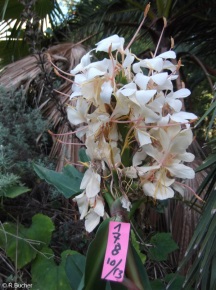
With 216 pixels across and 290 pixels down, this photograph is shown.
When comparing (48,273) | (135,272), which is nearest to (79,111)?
(135,272)

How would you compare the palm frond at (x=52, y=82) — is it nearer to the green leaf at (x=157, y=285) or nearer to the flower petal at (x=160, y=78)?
the green leaf at (x=157, y=285)

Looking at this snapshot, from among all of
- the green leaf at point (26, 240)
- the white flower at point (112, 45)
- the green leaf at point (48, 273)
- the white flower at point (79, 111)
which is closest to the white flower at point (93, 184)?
the white flower at point (79, 111)

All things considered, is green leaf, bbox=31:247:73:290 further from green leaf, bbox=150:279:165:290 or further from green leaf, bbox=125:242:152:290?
green leaf, bbox=125:242:152:290

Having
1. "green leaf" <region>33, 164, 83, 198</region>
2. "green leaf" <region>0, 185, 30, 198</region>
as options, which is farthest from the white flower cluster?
"green leaf" <region>0, 185, 30, 198</region>

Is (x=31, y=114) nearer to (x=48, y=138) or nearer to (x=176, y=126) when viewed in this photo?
(x=48, y=138)

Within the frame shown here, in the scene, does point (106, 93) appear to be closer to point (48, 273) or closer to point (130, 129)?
point (130, 129)

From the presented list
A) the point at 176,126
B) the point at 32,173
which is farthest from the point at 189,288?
the point at 32,173
